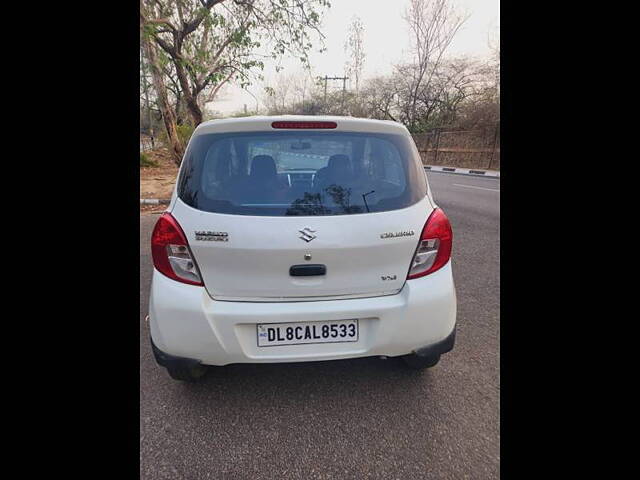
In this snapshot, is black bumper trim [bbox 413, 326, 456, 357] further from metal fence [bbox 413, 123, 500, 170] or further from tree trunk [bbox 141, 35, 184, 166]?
metal fence [bbox 413, 123, 500, 170]

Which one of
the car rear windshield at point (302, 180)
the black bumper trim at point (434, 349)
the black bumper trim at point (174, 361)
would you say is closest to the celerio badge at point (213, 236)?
the car rear windshield at point (302, 180)

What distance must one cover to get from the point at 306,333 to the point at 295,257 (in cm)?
39

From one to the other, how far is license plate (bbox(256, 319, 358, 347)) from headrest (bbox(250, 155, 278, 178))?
0.79 meters

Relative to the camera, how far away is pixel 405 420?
1735 millimetres

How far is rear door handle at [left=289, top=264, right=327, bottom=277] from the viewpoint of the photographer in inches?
61.4

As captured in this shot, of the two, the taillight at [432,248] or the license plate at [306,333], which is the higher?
the taillight at [432,248]

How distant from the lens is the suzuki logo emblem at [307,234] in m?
1.53

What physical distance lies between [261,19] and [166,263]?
9.70 metres

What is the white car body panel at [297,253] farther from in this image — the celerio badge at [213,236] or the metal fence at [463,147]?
the metal fence at [463,147]

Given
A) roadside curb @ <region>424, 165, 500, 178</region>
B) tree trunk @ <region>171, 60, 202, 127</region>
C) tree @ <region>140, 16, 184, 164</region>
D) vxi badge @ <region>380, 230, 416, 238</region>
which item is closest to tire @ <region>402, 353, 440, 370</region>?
vxi badge @ <region>380, 230, 416, 238</region>

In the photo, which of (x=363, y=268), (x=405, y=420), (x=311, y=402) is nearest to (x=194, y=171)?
(x=363, y=268)

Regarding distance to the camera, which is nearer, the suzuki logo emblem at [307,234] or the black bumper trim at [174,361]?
the suzuki logo emblem at [307,234]
